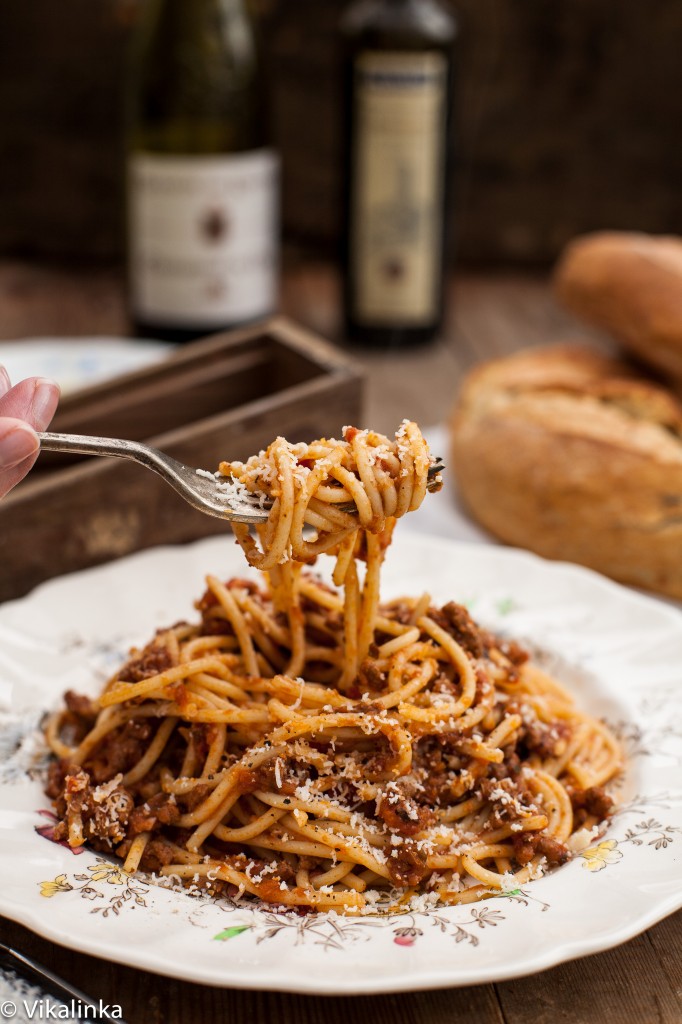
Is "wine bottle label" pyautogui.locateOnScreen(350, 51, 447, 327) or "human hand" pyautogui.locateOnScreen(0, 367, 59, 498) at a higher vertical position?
"human hand" pyautogui.locateOnScreen(0, 367, 59, 498)

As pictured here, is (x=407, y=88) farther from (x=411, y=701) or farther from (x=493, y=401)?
(x=411, y=701)

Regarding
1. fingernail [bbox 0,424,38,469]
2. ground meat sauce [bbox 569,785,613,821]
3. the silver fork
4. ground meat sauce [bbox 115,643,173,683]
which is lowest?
ground meat sauce [bbox 569,785,613,821]

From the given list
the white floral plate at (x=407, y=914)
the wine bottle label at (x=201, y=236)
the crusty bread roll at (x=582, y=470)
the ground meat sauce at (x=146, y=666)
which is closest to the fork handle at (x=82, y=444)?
the ground meat sauce at (x=146, y=666)

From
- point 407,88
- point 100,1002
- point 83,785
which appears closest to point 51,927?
point 100,1002

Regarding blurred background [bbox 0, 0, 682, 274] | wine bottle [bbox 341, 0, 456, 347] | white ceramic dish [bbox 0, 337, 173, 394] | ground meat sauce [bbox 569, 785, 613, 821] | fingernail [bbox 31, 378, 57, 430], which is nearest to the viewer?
fingernail [bbox 31, 378, 57, 430]

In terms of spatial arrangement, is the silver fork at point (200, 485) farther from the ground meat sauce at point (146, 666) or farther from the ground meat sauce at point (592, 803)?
the ground meat sauce at point (592, 803)

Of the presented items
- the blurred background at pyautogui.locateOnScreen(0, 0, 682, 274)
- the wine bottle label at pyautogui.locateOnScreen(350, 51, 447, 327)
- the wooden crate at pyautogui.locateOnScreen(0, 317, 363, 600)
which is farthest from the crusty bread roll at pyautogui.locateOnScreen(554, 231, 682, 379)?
the blurred background at pyautogui.locateOnScreen(0, 0, 682, 274)

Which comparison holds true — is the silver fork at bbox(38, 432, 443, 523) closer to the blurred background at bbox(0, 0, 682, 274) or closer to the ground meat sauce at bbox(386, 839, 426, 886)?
the ground meat sauce at bbox(386, 839, 426, 886)

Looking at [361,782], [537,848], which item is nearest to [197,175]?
[361,782]
